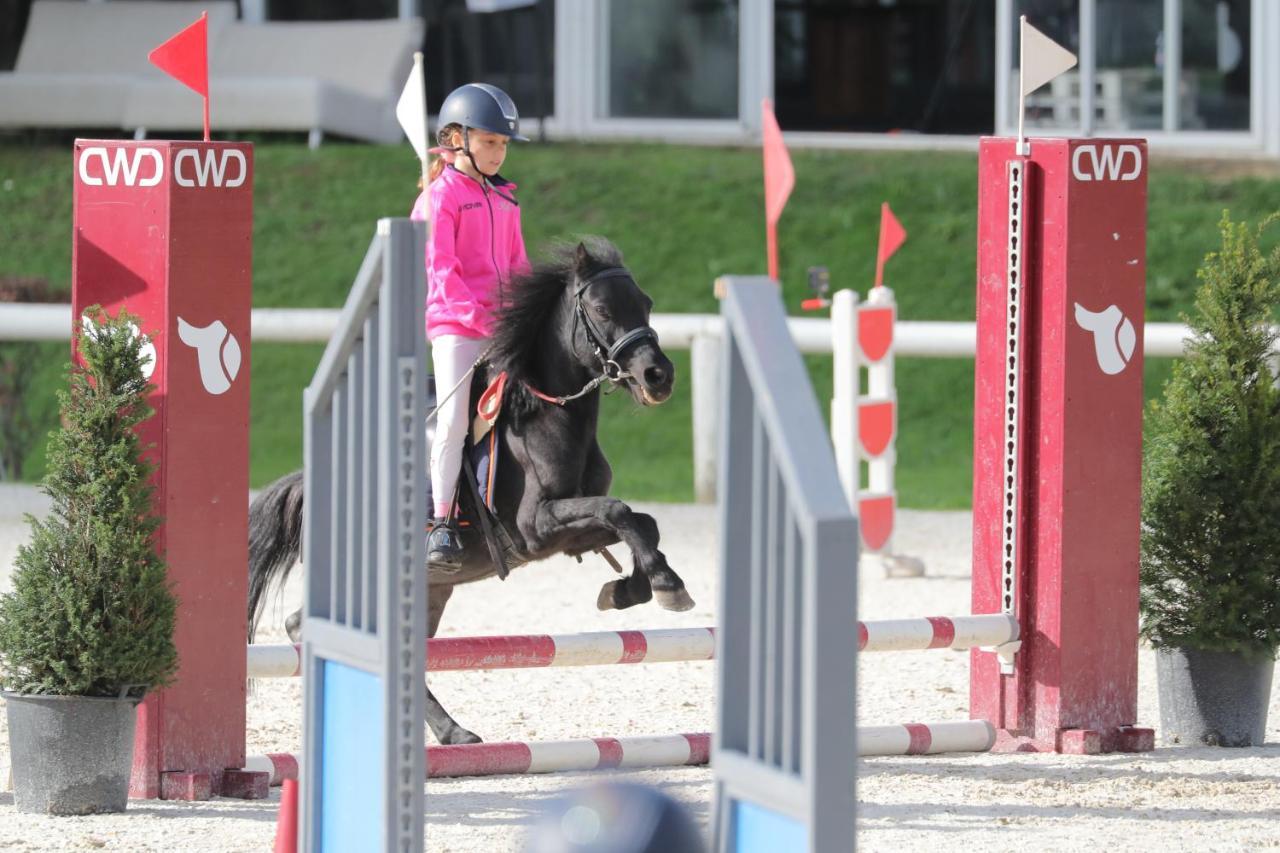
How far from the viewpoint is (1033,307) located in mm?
6242

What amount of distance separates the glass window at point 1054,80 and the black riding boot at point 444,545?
1257 centimetres

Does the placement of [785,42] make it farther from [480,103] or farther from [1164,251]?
[480,103]

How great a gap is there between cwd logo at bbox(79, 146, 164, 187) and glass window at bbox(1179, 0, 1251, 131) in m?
14.1

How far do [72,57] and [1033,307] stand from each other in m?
14.1

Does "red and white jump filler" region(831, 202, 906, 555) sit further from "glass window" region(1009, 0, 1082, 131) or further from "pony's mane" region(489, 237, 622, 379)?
"glass window" region(1009, 0, 1082, 131)

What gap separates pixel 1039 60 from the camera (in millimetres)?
6285

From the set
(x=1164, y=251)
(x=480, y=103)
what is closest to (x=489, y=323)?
(x=480, y=103)

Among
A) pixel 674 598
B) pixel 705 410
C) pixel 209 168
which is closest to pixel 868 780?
pixel 674 598

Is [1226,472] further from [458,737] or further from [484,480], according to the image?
[458,737]

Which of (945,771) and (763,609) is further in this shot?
(945,771)

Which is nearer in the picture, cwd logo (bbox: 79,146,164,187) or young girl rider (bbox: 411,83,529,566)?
cwd logo (bbox: 79,146,164,187)

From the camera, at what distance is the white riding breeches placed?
622 centimetres

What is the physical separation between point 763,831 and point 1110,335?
146 inches

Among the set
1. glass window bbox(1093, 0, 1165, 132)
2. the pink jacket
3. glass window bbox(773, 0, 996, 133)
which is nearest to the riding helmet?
the pink jacket
